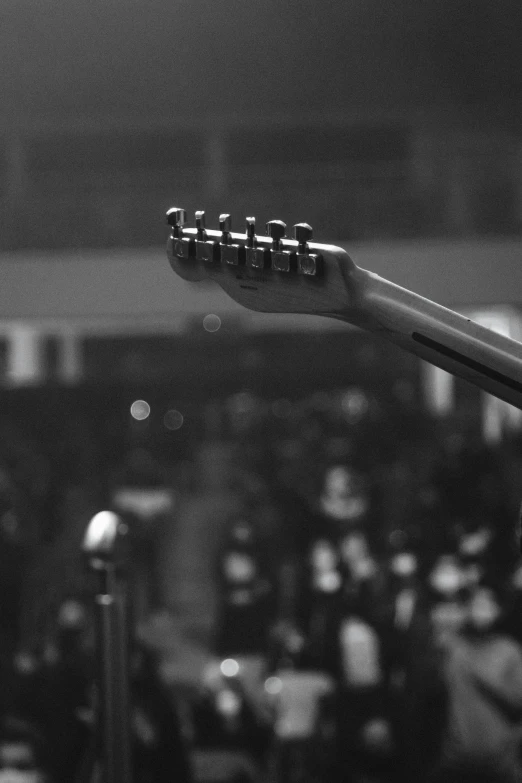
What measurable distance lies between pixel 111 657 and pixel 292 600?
2040 mm

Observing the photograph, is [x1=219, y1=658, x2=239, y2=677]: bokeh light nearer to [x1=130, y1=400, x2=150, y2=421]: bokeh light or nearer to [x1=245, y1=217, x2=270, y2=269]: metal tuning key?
[x1=130, y1=400, x2=150, y2=421]: bokeh light

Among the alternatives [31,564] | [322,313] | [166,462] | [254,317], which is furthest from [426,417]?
[322,313]

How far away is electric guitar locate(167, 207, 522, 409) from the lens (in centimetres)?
68

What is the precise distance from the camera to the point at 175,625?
279cm

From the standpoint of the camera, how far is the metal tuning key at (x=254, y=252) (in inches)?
29.8

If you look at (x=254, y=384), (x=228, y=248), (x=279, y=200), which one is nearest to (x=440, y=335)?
(x=228, y=248)

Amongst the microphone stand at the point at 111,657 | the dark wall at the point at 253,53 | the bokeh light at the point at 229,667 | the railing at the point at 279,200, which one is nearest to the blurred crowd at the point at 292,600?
the bokeh light at the point at 229,667

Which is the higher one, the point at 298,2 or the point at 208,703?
the point at 298,2

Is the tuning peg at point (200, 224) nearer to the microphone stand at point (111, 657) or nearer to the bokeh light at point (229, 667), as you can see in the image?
the microphone stand at point (111, 657)

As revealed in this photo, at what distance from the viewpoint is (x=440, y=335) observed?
2.24 ft

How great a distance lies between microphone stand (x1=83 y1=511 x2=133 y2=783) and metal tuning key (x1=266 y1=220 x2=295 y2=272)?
275mm

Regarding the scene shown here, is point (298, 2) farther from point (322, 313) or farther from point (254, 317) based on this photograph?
point (322, 313)

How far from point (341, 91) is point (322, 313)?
6.35 feet

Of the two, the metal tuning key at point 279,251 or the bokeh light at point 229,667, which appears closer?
the metal tuning key at point 279,251
